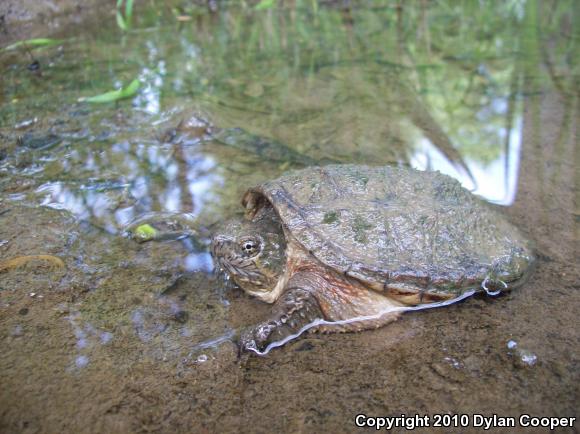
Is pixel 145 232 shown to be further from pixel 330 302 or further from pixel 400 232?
pixel 400 232

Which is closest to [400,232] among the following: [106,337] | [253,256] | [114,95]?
[253,256]

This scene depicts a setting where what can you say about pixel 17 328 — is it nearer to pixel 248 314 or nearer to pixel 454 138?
pixel 248 314

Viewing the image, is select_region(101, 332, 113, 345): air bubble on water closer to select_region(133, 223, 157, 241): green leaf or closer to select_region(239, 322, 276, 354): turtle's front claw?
select_region(239, 322, 276, 354): turtle's front claw

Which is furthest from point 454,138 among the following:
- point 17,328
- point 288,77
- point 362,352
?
point 17,328

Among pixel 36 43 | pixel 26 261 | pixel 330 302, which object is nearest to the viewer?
pixel 330 302

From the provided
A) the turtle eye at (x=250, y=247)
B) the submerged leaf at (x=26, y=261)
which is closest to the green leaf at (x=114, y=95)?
the submerged leaf at (x=26, y=261)

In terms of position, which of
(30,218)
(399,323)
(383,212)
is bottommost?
(399,323)
